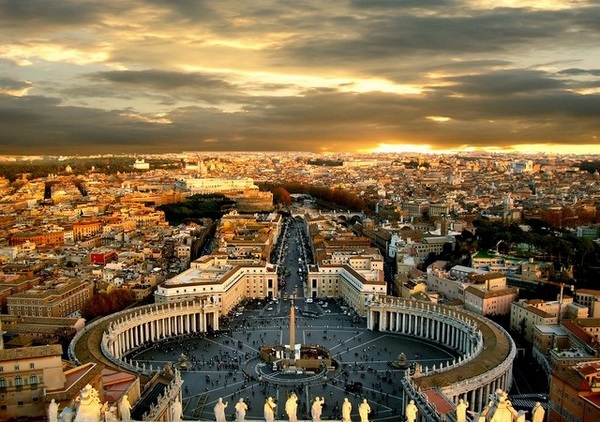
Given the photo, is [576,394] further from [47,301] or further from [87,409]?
[47,301]

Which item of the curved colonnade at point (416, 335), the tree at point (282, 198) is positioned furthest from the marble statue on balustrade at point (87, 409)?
the tree at point (282, 198)

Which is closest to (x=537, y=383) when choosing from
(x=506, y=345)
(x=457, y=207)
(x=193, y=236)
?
(x=506, y=345)

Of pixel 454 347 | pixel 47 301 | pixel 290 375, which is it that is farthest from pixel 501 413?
pixel 47 301

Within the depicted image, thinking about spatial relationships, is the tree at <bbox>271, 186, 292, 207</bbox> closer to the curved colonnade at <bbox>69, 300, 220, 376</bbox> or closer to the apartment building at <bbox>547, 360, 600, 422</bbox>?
the curved colonnade at <bbox>69, 300, 220, 376</bbox>

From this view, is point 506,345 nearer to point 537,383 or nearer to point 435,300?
point 537,383

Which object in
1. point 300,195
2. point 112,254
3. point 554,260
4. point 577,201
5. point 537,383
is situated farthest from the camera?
point 300,195
